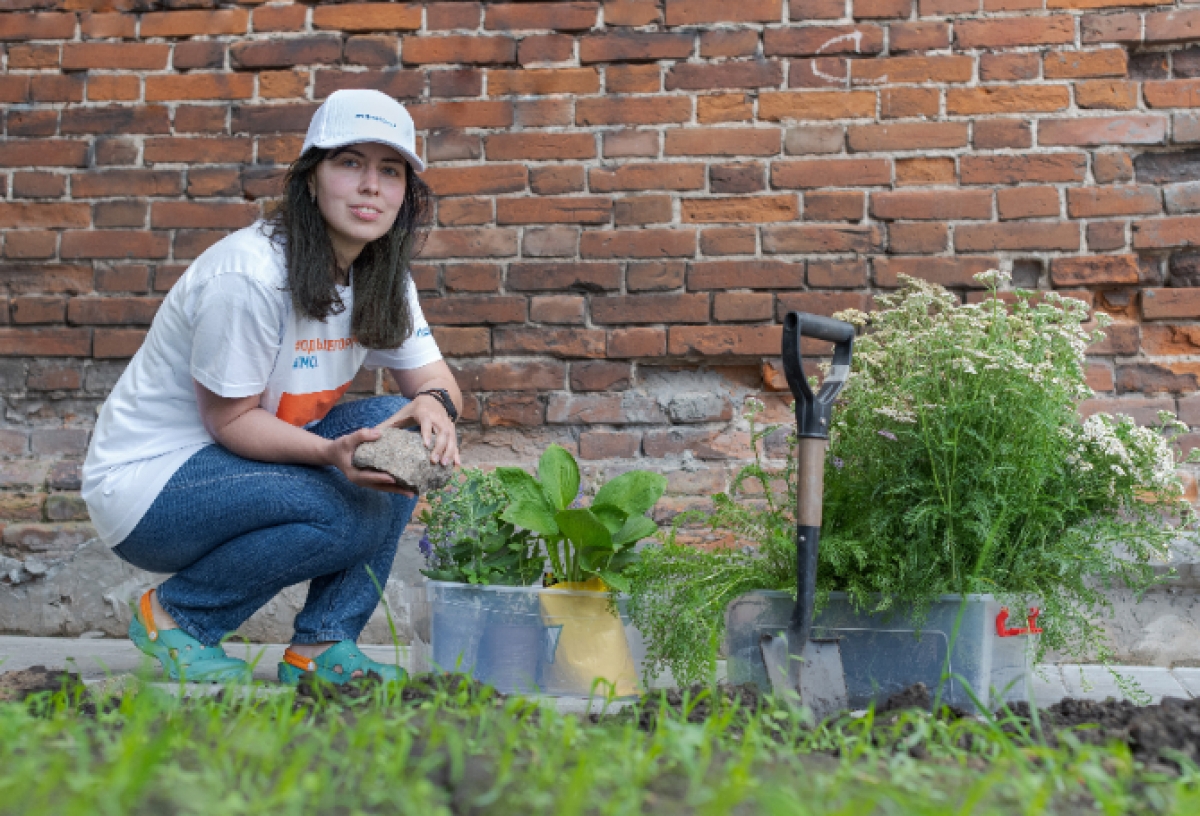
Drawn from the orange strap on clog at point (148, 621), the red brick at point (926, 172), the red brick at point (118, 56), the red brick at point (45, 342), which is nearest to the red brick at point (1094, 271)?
the red brick at point (926, 172)

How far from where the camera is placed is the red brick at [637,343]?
115 inches

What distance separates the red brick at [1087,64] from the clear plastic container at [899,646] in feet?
5.37

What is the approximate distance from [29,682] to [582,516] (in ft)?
3.47

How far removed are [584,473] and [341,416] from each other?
812 mm

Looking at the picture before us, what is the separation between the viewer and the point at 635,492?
2.22 meters

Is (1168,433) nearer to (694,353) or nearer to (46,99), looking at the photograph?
(694,353)

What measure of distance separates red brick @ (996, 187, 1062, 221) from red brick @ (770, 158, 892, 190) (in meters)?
0.31

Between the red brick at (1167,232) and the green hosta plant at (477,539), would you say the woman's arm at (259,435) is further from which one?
the red brick at (1167,232)

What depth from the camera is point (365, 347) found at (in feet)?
7.73

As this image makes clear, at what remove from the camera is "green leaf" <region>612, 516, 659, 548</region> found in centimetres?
220

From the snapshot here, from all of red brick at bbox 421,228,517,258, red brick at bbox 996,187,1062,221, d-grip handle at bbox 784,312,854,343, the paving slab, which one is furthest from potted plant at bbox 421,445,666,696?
red brick at bbox 996,187,1062,221

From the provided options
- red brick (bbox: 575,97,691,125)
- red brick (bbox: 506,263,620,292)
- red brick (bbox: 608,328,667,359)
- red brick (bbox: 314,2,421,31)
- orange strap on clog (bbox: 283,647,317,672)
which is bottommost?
orange strap on clog (bbox: 283,647,317,672)

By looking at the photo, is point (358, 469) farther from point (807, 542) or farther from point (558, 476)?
point (807, 542)

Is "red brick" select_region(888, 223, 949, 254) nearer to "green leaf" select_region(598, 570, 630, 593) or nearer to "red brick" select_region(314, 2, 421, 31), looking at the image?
"green leaf" select_region(598, 570, 630, 593)
